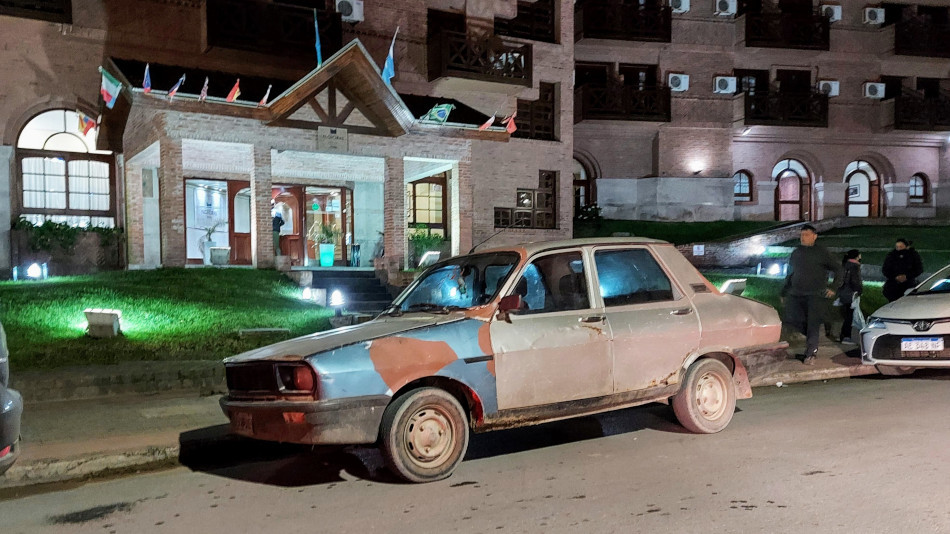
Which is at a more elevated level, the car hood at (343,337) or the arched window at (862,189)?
the arched window at (862,189)

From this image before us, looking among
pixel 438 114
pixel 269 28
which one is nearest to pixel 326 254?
pixel 438 114

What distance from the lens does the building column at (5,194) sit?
17.0 metres

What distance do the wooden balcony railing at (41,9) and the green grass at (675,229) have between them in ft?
54.8

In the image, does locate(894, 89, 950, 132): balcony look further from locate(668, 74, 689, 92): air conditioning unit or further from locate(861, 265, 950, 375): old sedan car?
locate(861, 265, 950, 375): old sedan car

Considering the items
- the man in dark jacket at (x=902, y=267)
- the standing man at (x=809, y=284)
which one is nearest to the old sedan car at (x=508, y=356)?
the standing man at (x=809, y=284)

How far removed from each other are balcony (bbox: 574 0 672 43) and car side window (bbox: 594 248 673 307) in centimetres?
2270

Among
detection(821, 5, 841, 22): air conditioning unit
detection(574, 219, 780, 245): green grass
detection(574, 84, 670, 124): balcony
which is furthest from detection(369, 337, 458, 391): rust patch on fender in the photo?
detection(821, 5, 841, 22): air conditioning unit

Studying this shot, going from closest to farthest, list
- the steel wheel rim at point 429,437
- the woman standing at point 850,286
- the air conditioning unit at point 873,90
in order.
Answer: the steel wheel rim at point 429,437, the woman standing at point 850,286, the air conditioning unit at point 873,90

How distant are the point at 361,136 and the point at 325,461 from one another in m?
11.8

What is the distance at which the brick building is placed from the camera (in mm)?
16281

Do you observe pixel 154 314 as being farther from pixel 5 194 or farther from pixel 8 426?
pixel 5 194

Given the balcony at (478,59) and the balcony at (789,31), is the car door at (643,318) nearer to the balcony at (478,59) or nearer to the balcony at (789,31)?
the balcony at (478,59)

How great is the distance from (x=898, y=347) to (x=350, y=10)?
664 inches

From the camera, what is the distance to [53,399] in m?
8.16
